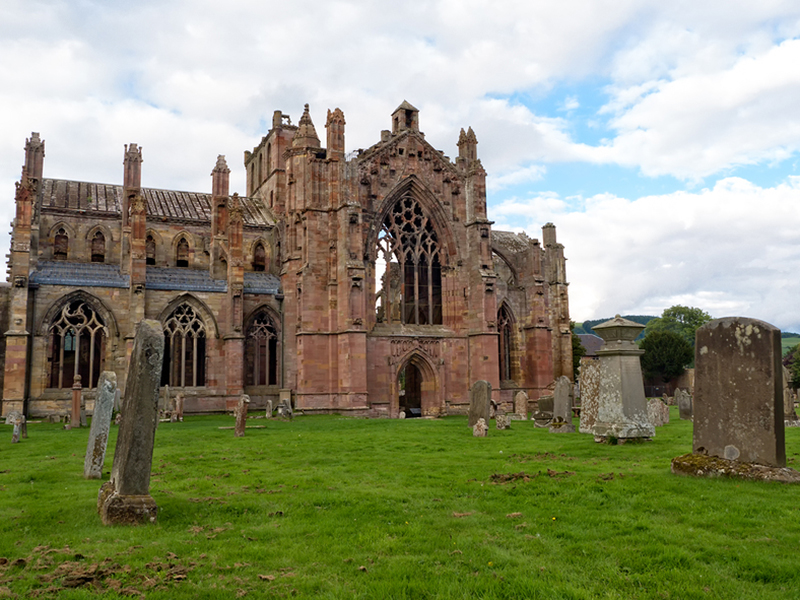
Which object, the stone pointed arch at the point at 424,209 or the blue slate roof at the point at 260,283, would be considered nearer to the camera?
the stone pointed arch at the point at 424,209

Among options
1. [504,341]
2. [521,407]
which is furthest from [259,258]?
[521,407]

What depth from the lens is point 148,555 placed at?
618 centimetres

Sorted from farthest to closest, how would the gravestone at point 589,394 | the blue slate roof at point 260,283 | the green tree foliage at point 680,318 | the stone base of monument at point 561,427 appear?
the green tree foliage at point 680,318 < the blue slate roof at point 260,283 < the stone base of monument at point 561,427 < the gravestone at point 589,394

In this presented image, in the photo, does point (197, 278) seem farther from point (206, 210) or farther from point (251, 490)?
point (251, 490)

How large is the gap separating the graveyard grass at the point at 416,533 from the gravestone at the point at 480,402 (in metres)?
6.74

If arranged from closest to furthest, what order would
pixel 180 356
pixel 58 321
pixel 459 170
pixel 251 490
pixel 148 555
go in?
pixel 148 555 → pixel 251 490 → pixel 58 321 → pixel 180 356 → pixel 459 170

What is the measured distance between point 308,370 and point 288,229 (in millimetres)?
7895

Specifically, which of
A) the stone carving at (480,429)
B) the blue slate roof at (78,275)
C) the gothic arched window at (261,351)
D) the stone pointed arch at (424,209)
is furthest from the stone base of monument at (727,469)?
the blue slate roof at (78,275)

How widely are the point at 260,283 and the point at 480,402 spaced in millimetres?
19187

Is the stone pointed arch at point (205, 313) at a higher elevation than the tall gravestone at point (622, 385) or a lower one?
higher

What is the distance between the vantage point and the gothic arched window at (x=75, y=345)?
29047 millimetres

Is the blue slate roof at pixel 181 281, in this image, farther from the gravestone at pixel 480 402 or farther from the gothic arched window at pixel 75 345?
the gravestone at pixel 480 402

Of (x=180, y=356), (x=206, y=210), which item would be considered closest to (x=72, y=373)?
(x=180, y=356)

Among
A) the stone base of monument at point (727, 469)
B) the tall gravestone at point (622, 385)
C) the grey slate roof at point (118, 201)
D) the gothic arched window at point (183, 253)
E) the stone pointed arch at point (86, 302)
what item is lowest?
the stone base of monument at point (727, 469)
